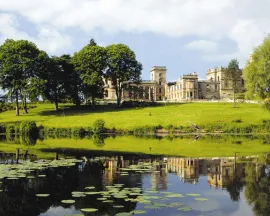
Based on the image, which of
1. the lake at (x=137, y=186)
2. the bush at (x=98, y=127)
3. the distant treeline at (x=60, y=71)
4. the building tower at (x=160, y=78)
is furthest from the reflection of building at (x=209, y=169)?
the building tower at (x=160, y=78)

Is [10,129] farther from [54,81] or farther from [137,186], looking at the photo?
[137,186]

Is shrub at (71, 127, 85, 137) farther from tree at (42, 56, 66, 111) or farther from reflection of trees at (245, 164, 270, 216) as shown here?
reflection of trees at (245, 164, 270, 216)

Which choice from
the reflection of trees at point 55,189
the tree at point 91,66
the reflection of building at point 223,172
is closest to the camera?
the reflection of trees at point 55,189

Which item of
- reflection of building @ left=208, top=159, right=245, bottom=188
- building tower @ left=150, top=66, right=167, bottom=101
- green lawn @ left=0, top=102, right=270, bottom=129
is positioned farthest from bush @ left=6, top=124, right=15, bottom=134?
building tower @ left=150, top=66, right=167, bottom=101

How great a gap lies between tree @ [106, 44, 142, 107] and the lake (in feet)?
215

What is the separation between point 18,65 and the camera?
82.0 m

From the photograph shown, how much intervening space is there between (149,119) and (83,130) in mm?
12905

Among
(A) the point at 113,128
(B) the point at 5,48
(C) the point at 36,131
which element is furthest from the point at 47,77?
(A) the point at 113,128

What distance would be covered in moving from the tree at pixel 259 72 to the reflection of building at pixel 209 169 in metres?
33.2

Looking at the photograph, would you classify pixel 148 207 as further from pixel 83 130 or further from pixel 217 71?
pixel 217 71

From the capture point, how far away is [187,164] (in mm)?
28125

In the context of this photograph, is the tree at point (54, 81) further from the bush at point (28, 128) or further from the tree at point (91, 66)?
the bush at point (28, 128)

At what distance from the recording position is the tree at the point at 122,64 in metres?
96.0

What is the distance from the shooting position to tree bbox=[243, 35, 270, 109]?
6009 cm
